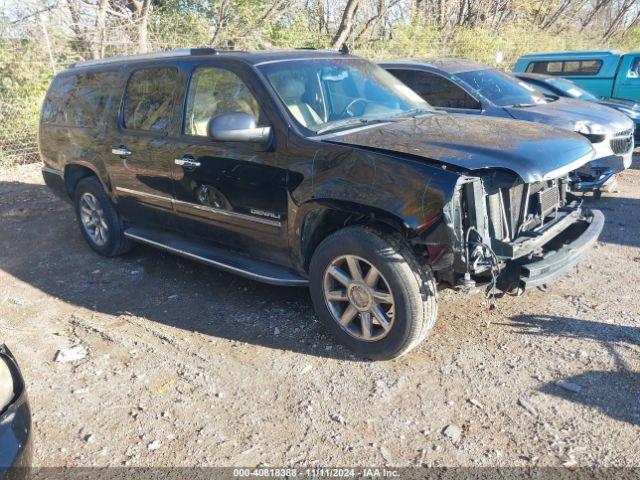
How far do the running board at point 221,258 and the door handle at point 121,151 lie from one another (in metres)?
0.74

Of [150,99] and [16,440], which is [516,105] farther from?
[16,440]

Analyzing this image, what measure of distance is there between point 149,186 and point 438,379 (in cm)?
301

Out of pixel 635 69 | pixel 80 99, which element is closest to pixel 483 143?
pixel 80 99

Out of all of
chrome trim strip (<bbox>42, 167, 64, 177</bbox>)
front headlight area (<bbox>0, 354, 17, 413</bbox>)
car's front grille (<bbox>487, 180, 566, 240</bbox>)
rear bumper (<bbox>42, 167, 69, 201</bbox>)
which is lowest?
rear bumper (<bbox>42, 167, 69, 201</bbox>)

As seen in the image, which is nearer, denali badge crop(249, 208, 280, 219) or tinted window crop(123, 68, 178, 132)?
denali badge crop(249, 208, 280, 219)

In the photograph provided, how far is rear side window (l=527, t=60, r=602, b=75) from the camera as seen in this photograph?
454 inches

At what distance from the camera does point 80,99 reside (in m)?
5.55

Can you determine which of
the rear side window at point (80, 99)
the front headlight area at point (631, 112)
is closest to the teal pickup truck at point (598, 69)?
the front headlight area at point (631, 112)

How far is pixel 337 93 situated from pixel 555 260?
203cm

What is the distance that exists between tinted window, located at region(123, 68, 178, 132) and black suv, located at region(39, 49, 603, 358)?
17 mm

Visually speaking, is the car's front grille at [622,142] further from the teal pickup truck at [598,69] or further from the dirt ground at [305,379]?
the teal pickup truck at [598,69]

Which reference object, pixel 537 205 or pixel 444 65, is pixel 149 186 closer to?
pixel 537 205

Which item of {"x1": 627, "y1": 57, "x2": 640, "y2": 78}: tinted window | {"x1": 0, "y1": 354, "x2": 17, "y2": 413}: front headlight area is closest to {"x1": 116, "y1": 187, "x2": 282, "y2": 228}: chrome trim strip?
{"x1": 0, "y1": 354, "x2": 17, "y2": 413}: front headlight area

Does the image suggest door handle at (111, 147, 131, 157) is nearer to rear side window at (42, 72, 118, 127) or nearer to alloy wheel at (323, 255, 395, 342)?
rear side window at (42, 72, 118, 127)
